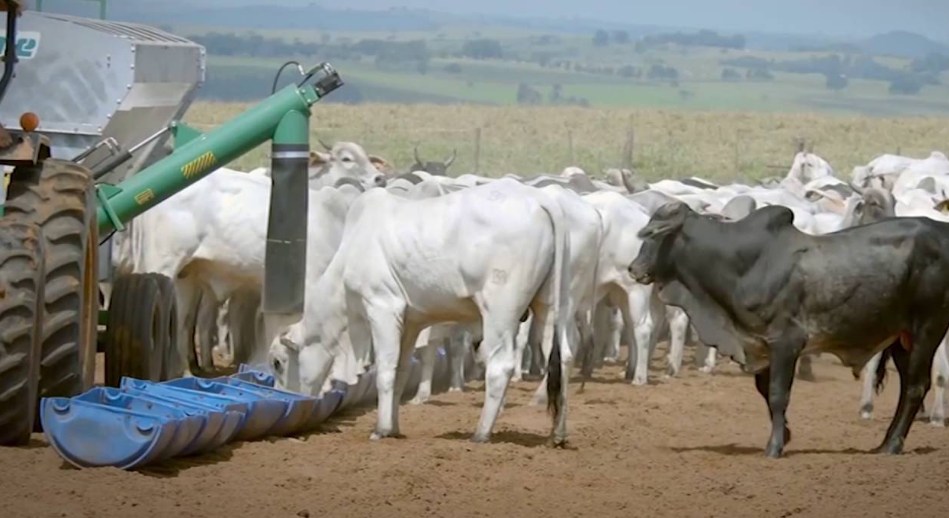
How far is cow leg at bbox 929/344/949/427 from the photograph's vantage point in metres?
Answer: 15.6

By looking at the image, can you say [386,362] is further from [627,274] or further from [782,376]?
[627,274]

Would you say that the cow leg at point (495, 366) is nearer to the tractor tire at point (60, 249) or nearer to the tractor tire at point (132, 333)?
the tractor tire at point (132, 333)

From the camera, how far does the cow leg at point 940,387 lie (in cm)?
1563

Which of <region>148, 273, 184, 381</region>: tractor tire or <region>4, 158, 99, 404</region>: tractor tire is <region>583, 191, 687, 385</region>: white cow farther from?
<region>4, 158, 99, 404</region>: tractor tire

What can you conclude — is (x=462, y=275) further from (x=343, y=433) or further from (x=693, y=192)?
(x=693, y=192)

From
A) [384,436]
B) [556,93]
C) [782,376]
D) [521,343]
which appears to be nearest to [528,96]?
[556,93]

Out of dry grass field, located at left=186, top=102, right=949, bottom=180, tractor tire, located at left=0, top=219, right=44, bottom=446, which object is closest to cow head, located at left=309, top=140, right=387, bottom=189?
tractor tire, located at left=0, top=219, right=44, bottom=446

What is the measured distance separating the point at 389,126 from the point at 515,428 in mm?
58150

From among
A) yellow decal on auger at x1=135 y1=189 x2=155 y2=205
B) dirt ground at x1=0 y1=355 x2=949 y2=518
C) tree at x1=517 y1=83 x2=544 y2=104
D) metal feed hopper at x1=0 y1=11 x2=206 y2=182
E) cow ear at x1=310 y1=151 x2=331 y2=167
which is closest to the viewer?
dirt ground at x1=0 y1=355 x2=949 y2=518

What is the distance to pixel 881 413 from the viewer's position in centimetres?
1636

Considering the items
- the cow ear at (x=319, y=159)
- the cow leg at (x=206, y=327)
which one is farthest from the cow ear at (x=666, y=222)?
the cow ear at (x=319, y=159)

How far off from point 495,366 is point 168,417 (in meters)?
2.94

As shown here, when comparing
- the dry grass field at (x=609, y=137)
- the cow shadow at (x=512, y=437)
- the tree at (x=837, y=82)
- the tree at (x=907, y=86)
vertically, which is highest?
the cow shadow at (x=512, y=437)

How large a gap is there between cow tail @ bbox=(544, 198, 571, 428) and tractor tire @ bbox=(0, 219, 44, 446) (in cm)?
415
